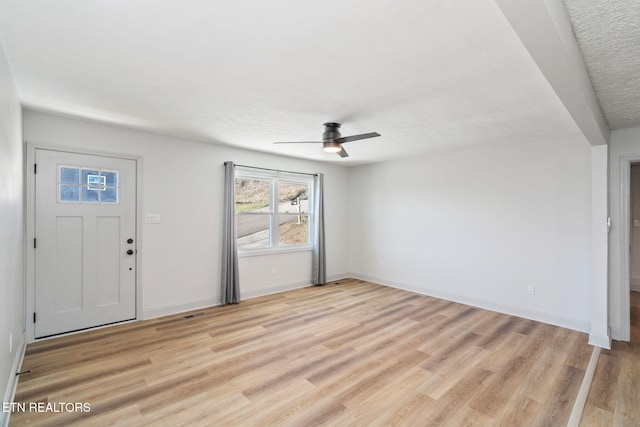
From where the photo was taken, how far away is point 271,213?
221 inches

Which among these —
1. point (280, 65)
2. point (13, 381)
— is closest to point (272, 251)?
point (13, 381)

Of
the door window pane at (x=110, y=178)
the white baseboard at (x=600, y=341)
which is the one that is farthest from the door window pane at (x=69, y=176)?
the white baseboard at (x=600, y=341)

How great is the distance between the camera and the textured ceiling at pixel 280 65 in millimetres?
1632

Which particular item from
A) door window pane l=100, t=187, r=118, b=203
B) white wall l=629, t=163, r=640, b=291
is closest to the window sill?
door window pane l=100, t=187, r=118, b=203

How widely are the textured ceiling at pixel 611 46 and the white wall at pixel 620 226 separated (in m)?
0.85

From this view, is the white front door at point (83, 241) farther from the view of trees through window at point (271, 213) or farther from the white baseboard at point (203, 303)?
the view of trees through window at point (271, 213)

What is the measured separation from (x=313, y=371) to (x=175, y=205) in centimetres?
299

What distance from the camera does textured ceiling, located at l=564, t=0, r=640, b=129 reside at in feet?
5.04

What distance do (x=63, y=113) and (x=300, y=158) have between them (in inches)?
137

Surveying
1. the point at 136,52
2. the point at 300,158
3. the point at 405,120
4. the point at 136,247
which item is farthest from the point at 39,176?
the point at 405,120

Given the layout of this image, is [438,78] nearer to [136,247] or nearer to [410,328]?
[410,328]

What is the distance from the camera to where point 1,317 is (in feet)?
6.82

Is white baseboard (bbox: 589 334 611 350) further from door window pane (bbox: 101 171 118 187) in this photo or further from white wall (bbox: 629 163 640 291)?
door window pane (bbox: 101 171 118 187)

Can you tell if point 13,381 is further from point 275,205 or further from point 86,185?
point 275,205
